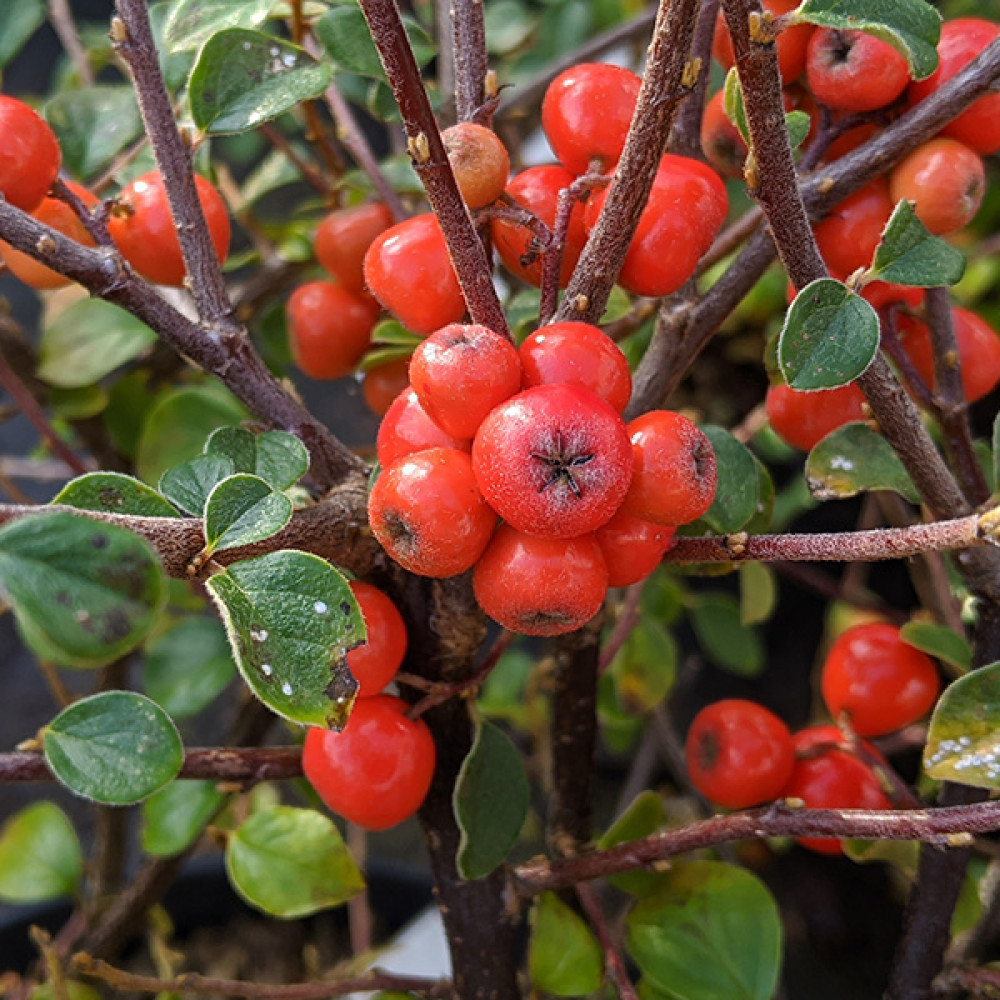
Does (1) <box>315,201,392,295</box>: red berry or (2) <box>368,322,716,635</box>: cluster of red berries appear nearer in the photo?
(2) <box>368,322,716,635</box>: cluster of red berries

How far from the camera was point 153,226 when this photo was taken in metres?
0.47

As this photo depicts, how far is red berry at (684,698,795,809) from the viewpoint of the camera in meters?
0.53

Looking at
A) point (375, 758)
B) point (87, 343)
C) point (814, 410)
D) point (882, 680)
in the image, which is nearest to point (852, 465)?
point (814, 410)

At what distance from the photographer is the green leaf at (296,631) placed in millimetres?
321

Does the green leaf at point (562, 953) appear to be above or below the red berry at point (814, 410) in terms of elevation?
below

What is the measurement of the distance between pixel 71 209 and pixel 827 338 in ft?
1.14

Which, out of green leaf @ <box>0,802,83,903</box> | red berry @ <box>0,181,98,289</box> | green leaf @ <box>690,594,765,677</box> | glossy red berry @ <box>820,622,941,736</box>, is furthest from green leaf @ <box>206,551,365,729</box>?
green leaf @ <box>690,594,765,677</box>

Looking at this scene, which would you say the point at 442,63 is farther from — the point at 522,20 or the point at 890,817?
the point at 890,817

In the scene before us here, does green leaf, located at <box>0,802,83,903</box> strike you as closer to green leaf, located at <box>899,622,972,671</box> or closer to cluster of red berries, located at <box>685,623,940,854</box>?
cluster of red berries, located at <box>685,623,940,854</box>

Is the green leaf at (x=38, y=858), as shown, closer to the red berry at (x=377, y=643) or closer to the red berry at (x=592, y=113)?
the red berry at (x=377, y=643)

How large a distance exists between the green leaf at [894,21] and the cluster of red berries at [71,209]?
28 centimetres

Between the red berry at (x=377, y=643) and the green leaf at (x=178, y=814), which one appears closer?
the red berry at (x=377, y=643)

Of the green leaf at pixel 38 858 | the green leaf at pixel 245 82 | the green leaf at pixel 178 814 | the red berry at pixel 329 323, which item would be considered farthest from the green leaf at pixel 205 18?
the green leaf at pixel 38 858

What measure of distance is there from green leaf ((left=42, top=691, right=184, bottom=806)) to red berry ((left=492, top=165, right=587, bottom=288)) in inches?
8.6
